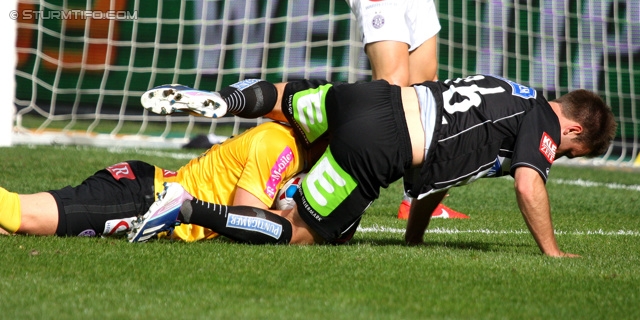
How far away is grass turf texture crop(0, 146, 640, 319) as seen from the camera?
3.12m

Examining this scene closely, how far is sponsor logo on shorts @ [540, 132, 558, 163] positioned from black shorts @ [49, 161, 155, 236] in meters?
1.90

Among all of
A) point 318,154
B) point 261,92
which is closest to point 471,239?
point 318,154

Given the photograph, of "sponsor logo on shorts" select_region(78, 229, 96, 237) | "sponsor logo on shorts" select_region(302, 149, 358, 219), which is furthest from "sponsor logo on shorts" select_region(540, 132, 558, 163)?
"sponsor logo on shorts" select_region(78, 229, 96, 237)

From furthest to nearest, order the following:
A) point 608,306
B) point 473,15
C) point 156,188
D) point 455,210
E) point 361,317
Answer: point 473,15
point 455,210
point 156,188
point 608,306
point 361,317

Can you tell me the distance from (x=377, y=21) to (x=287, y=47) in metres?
5.75

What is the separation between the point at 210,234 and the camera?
4723mm

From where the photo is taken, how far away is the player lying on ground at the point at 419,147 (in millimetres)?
4297

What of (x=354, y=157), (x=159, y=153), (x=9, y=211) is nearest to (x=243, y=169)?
(x=354, y=157)

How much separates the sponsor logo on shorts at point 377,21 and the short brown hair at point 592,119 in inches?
65.0

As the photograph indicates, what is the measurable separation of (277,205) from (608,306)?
1944 mm

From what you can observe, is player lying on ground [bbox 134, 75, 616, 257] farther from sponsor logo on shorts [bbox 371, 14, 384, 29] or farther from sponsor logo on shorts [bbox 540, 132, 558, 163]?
sponsor logo on shorts [bbox 371, 14, 384, 29]

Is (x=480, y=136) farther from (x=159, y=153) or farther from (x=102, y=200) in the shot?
(x=159, y=153)

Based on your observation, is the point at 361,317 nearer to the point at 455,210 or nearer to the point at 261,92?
the point at 261,92

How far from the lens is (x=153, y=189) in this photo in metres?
4.60
